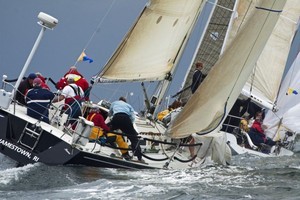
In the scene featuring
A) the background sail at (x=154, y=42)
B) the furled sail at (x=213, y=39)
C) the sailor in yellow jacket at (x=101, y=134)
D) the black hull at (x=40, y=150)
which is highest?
the furled sail at (x=213, y=39)

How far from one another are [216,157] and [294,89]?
34.5 ft

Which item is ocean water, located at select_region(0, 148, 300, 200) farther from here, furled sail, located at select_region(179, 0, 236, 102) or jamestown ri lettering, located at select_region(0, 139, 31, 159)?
furled sail, located at select_region(179, 0, 236, 102)

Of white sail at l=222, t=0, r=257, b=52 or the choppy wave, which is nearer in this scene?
the choppy wave

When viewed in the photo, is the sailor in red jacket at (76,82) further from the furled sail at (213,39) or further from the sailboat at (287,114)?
the sailboat at (287,114)

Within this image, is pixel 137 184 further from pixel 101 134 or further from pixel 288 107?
pixel 288 107

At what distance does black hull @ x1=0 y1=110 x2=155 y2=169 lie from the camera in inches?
613

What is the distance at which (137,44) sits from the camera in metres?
19.4

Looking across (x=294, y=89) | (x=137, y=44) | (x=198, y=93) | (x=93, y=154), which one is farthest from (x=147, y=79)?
(x=294, y=89)

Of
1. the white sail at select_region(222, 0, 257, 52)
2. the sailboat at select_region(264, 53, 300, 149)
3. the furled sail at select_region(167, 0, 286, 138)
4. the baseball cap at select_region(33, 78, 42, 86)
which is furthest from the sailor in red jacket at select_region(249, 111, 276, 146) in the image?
the baseball cap at select_region(33, 78, 42, 86)

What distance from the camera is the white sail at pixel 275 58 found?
85.6ft

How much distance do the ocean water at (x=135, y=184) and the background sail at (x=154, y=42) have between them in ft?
9.33

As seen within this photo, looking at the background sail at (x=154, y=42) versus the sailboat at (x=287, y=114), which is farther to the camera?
the sailboat at (x=287, y=114)

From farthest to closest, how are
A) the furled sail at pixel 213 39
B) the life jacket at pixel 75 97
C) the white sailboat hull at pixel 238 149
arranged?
1. the furled sail at pixel 213 39
2. the white sailboat hull at pixel 238 149
3. the life jacket at pixel 75 97

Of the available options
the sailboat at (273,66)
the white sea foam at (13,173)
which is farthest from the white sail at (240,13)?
the white sea foam at (13,173)
